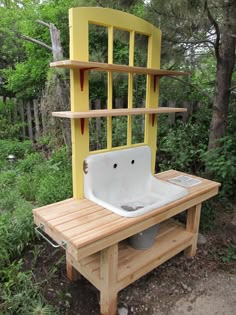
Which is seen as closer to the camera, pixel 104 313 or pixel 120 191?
pixel 104 313

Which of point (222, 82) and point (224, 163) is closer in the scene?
point (224, 163)

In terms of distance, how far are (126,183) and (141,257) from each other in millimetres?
Result: 580

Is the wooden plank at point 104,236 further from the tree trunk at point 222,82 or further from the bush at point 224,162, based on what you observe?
the tree trunk at point 222,82

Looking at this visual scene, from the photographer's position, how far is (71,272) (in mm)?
1950

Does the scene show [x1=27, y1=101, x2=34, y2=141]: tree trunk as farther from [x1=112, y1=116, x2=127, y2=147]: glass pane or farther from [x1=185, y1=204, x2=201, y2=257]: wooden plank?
[x1=185, y1=204, x2=201, y2=257]: wooden plank

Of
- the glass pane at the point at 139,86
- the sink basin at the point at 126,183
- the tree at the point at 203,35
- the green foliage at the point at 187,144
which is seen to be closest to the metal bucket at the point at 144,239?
the sink basin at the point at 126,183

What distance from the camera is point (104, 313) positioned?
168 cm

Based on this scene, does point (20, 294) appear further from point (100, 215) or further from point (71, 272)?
point (100, 215)

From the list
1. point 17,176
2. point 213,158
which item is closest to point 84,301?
point 213,158

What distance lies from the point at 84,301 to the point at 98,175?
87cm

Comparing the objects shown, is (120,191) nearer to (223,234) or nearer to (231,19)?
(223,234)

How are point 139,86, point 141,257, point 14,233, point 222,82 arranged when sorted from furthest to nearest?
1. point 139,86
2. point 222,82
3. point 14,233
4. point 141,257

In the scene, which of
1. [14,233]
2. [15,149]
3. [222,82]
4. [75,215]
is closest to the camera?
[75,215]

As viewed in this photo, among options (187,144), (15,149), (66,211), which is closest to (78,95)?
(66,211)
